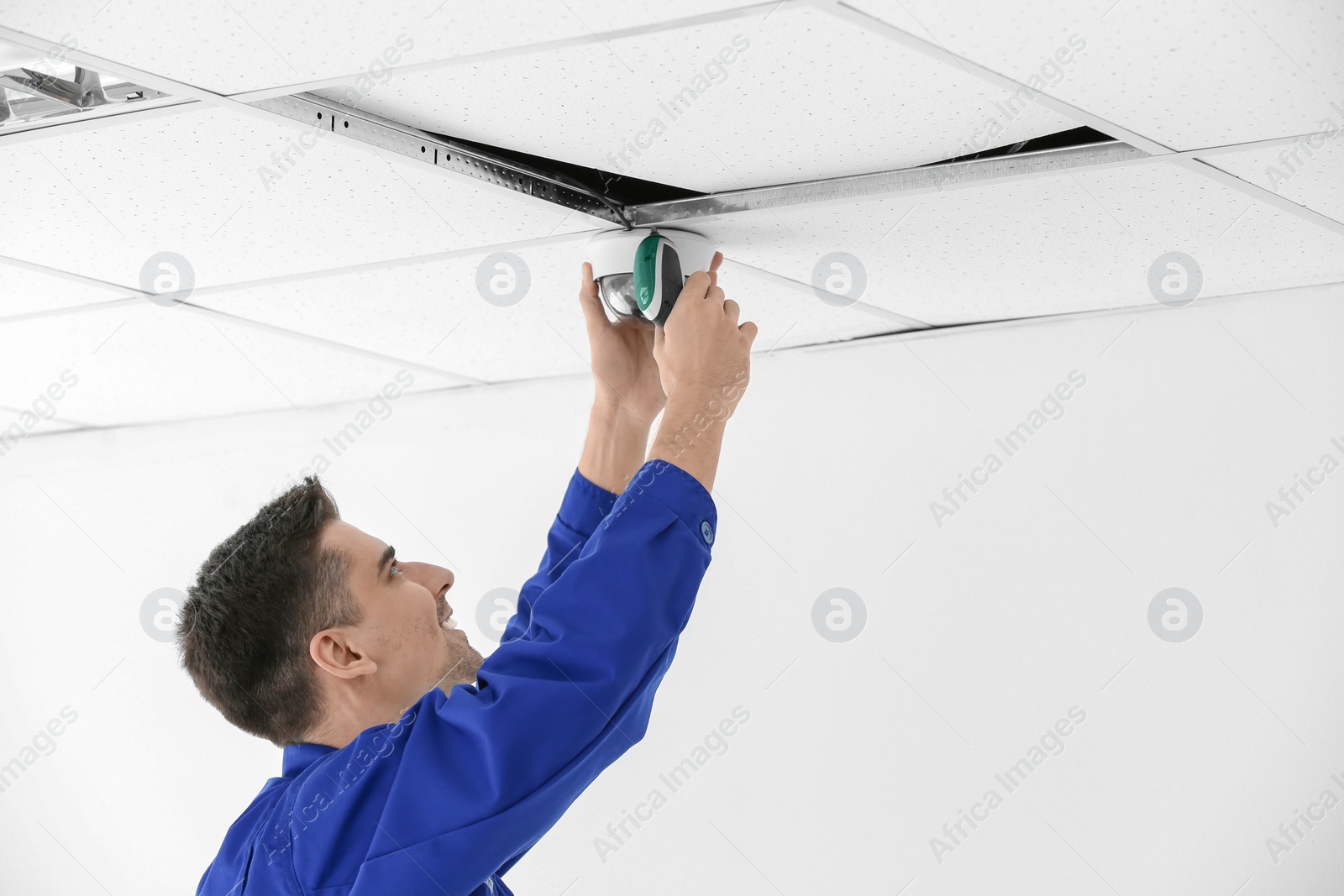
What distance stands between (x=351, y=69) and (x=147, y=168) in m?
0.37

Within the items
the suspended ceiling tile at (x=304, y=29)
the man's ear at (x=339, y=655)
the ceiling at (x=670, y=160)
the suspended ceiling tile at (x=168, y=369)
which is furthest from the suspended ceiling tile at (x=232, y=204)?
the man's ear at (x=339, y=655)

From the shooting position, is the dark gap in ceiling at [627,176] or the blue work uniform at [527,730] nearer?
the blue work uniform at [527,730]

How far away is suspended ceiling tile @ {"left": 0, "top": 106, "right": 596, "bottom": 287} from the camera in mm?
1189

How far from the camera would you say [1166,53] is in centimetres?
97

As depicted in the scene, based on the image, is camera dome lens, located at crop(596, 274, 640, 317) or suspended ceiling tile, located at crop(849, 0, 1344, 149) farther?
camera dome lens, located at crop(596, 274, 640, 317)

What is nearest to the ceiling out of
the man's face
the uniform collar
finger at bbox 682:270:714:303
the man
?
finger at bbox 682:270:714:303

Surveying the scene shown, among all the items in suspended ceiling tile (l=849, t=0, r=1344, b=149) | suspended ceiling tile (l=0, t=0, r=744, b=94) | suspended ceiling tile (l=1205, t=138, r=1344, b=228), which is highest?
suspended ceiling tile (l=1205, t=138, r=1344, b=228)

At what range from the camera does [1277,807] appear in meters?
1.74

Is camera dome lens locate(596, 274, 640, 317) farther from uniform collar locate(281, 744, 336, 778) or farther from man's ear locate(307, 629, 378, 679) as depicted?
uniform collar locate(281, 744, 336, 778)

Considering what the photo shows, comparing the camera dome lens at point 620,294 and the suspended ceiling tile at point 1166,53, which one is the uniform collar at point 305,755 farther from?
the suspended ceiling tile at point 1166,53

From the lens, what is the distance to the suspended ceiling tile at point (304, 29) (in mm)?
898

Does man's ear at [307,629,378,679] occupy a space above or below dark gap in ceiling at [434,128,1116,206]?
below

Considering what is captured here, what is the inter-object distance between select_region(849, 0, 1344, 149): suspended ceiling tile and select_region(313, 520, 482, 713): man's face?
0.89m

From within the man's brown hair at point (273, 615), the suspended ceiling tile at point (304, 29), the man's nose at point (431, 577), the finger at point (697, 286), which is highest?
the finger at point (697, 286)
